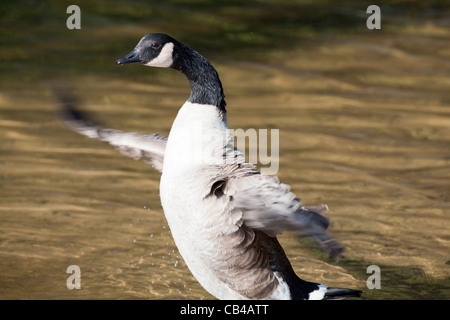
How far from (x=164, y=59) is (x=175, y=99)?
3.91m

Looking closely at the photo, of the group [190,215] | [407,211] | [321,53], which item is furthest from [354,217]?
[321,53]

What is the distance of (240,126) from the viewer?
25.0ft

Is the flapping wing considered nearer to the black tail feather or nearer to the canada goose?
the canada goose

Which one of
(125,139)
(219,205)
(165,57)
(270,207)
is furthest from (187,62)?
(270,207)

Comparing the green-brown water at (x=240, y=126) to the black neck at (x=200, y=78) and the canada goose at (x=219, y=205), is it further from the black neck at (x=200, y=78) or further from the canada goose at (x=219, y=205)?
the black neck at (x=200, y=78)

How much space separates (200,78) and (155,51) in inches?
12.3

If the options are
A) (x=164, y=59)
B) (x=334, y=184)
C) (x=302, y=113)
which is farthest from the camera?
(x=302, y=113)

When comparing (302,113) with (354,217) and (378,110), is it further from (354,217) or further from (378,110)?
(354,217)

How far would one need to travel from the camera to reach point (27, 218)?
19.2 ft

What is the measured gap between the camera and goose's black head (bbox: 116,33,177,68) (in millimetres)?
4469

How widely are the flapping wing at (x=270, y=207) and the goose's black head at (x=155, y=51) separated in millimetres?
Result: 780

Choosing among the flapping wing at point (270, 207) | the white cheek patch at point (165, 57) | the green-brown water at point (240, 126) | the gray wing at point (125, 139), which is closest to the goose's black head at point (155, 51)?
the white cheek patch at point (165, 57)

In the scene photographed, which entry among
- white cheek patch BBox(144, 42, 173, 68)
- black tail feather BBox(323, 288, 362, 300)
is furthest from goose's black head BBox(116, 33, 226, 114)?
black tail feather BBox(323, 288, 362, 300)

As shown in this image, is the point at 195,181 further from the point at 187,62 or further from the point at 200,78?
the point at 187,62
